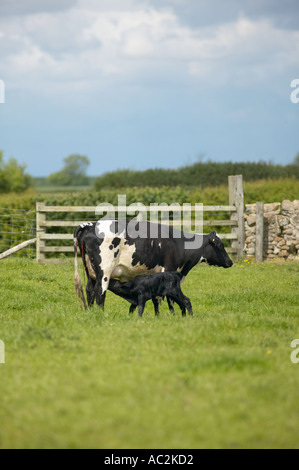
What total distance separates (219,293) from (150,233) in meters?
2.91

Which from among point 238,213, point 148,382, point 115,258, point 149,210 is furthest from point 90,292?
point 238,213

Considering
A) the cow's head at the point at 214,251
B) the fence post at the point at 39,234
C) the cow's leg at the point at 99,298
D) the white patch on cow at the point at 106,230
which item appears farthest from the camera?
the fence post at the point at 39,234

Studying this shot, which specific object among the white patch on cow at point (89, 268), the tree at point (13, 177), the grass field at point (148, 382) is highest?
the tree at point (13, 177)

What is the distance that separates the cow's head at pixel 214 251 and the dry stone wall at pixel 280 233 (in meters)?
7.54

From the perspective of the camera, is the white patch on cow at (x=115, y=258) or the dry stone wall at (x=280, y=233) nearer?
the white patch on cow at (x=115, y=258)

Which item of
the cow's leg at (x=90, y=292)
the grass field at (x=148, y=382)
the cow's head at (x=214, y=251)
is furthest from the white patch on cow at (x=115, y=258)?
the cow's head at (x=214, y=251)

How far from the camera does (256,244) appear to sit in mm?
18359

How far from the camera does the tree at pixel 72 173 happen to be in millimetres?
125250

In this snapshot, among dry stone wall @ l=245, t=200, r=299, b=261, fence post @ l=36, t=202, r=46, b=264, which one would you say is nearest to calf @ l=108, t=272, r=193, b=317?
fence post @ l=36, t=202, r=46, b=264

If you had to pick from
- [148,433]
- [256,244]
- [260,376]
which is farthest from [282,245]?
[148,433]

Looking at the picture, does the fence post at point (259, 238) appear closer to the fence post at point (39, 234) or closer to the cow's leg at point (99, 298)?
the fence post at point (39, 234)

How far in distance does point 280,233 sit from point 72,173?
364ft

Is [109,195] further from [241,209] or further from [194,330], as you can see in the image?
[194,330]

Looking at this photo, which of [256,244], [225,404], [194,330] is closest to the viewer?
[225,404]
